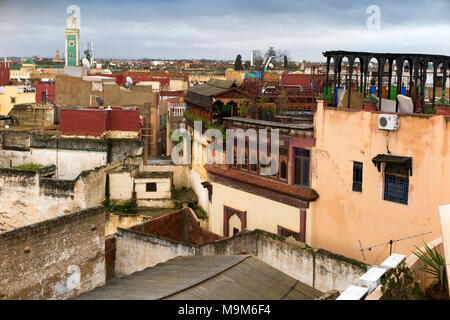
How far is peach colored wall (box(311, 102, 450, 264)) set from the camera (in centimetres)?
1415

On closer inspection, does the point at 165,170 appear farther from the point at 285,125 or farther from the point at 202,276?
the point at 202,276

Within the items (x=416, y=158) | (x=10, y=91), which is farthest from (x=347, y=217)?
(x=10, y=91)

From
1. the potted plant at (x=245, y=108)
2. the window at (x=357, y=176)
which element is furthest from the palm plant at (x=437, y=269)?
the potted plant at (x=245, y=108)

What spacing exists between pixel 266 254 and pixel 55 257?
5946 mm

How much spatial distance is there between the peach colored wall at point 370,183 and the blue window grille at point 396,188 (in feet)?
0.46

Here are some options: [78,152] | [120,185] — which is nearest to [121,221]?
[120,185]

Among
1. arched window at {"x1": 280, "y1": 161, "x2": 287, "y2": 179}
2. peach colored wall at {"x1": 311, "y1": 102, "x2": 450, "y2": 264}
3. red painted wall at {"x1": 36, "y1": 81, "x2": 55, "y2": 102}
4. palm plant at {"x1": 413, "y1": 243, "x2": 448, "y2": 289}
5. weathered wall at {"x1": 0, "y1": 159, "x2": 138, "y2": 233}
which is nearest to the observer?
palm plant at {"x1": 413, "y1": 243, "x2": 448, "y2": 289}

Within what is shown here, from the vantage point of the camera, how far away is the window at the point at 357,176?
51.8 feet

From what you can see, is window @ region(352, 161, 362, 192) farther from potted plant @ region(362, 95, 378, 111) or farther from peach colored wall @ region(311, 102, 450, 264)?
potted plant @ region(362, 95, 378, 111)

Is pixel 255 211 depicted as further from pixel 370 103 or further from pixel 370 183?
pixel 370 103

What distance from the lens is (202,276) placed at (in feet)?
40.7

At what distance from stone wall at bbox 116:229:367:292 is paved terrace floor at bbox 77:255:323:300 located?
56cm

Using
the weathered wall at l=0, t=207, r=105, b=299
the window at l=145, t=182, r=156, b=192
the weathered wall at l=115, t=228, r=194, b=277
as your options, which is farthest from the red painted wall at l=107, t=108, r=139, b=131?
the weathered wall at l=0, t=207, r=105, b=299

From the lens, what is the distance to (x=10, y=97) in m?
45.9
